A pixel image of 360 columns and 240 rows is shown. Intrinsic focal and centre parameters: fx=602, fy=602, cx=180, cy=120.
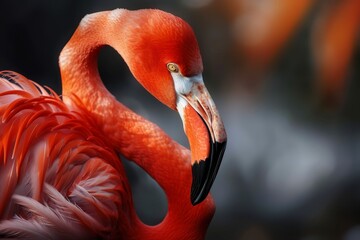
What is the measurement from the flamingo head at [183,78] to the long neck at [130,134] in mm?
133

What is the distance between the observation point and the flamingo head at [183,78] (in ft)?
5.42

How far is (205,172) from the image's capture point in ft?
5.45

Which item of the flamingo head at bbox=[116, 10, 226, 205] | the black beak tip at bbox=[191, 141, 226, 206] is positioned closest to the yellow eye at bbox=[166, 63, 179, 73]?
the flamingo head at bbox=[116, 10, 226, 205]

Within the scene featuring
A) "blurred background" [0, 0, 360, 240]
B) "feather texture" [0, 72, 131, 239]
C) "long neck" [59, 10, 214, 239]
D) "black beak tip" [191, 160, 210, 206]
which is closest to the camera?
"feather texture" [0, 72, 131, 239]

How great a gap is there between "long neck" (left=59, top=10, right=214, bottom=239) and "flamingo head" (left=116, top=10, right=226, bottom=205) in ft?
0.44

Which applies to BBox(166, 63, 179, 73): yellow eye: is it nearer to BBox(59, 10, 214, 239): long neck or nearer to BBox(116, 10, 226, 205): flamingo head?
BBox(116, 10, 226, 205): flamingo head

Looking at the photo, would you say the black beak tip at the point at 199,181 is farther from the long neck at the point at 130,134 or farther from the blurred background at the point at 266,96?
the blurred background at the point at 266,96

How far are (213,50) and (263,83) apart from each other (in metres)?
0.28

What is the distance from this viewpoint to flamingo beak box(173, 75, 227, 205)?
5.41ft

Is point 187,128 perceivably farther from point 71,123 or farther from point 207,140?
point 71,123

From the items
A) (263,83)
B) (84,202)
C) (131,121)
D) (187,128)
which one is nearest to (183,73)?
(187,128)

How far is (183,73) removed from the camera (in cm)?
167

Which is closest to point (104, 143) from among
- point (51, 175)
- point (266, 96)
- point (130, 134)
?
point (130, 134)

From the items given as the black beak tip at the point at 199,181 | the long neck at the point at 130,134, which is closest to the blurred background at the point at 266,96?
the long neck at the point at 130,134
